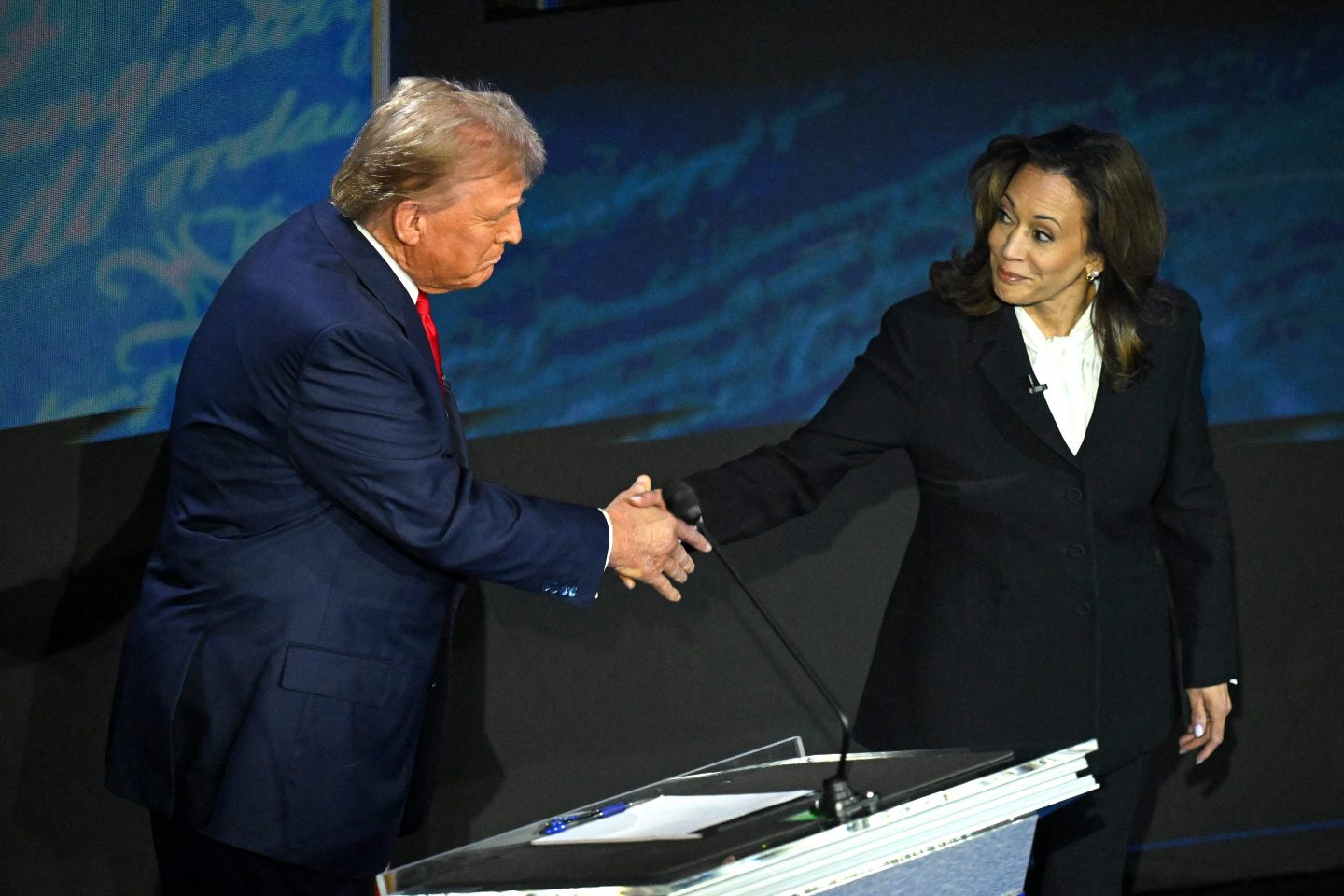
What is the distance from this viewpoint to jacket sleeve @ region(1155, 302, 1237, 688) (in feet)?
8.11

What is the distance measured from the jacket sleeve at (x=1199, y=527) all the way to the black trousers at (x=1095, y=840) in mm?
201

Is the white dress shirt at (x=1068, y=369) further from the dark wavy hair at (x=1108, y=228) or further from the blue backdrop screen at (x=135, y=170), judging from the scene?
the blue backdrop screen at (x=135, y=170)

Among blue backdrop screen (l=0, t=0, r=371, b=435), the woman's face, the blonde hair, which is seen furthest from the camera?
blue backdrop screen (l=0, t=0, r=371, b=435)

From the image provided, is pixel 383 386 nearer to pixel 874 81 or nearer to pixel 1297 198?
pixel 874 81

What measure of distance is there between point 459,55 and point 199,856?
160cm

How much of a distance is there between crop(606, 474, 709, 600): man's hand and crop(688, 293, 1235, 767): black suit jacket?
3.6 inches

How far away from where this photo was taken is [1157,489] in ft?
8.21

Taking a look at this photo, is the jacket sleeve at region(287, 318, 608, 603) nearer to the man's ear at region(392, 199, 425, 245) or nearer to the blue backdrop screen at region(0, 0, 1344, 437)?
the man's ear at region(392, 199, 425, 245)

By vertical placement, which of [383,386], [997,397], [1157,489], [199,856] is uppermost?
[383,386]

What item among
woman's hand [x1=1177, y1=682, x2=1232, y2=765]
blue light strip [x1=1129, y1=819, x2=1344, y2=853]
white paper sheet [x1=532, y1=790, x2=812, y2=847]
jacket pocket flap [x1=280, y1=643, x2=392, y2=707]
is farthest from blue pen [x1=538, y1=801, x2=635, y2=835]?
blue light strip [x1=1129, y1=819, x2=1344, y2=853]

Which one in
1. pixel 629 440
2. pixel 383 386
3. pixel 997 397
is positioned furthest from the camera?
pixel 629 440

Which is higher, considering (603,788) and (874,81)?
(874,81)

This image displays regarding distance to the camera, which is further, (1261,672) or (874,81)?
(1261,672)

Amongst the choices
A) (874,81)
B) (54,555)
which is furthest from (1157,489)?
(54,555)
